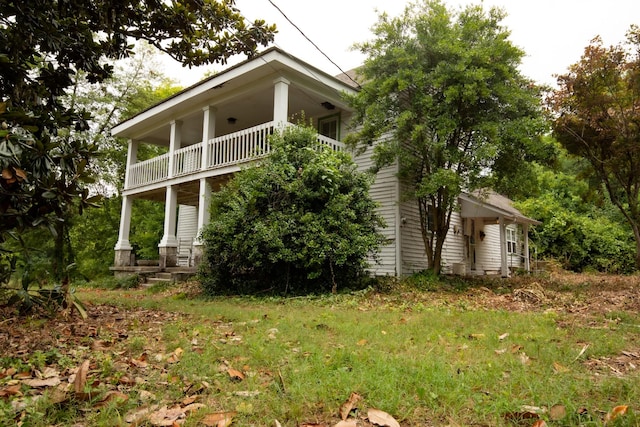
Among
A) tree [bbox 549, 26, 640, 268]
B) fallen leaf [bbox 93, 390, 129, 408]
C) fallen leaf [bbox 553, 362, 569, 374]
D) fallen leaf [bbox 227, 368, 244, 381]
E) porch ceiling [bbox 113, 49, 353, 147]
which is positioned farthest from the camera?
porch ceiling [bbox 113, 49, 353, 147]

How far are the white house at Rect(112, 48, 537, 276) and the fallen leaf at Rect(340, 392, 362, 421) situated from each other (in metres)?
7.38

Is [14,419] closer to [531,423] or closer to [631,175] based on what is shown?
[531,423]

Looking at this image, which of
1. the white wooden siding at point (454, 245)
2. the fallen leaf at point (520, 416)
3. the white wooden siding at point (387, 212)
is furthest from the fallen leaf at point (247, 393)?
the white wooden siding at point (454, 245)

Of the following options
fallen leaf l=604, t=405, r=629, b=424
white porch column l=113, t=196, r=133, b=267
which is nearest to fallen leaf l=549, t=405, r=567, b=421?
fallen leaf l=604, t=405, r=629, b=424

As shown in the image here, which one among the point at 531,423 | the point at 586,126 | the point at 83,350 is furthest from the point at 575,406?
the point at 586,126

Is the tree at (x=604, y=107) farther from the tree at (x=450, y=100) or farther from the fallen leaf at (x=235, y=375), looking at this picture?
the fallen leaf at (x=235, y=375)

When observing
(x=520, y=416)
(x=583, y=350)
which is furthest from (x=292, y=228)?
(x=520, y=416)

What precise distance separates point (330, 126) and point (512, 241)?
13.5 m

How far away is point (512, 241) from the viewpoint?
2111 centimetres

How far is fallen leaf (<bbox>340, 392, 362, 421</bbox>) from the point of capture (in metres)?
2.10

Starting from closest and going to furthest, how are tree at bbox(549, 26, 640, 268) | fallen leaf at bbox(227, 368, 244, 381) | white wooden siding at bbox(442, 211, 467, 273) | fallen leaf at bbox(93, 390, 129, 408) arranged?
fallen leaf at bbox(93, 390, 129, 408) → fallen leaf at bbox(227, 368, 244, 381) → tree at bbox(549, 26, 640, 268) → white wooden siding at bbox(442, 211, 467, 273)

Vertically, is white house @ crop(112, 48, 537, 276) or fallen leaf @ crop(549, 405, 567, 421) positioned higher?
white house @ crop(112, 48, 537, 276)

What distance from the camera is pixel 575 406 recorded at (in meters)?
2.15

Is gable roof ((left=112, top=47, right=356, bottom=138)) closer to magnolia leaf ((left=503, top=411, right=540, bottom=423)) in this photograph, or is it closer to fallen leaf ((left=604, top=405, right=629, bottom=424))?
magnolia leaf ((left=503, top=411, right=540, bottom=423))
